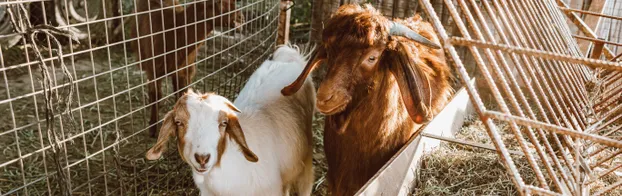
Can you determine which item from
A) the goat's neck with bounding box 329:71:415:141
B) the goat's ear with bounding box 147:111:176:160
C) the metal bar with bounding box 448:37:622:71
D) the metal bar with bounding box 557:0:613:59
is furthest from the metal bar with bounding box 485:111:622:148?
the metal bar with bounding box 557:0:613:59

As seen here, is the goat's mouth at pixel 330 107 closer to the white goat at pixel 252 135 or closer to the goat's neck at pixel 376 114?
the goat's neck at pixel 376 114

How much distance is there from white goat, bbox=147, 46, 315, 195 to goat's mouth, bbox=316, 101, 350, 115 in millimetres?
524

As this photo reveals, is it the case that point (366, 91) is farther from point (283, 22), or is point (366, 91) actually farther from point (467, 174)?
point (283, 22)

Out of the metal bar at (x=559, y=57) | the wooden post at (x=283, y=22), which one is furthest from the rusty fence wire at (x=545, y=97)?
the wooden post at (x=283, y=22)

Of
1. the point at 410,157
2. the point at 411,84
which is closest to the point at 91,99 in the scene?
the point at 410,157

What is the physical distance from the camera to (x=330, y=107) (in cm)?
259

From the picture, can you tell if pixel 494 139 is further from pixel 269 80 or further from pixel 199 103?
pixel 269 80

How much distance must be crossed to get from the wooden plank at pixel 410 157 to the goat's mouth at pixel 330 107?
398 millimetres

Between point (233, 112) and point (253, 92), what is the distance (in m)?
0.78

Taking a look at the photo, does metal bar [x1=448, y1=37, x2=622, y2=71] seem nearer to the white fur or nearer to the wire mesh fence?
the white fur

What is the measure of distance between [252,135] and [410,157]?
3.38 feet

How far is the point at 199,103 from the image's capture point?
2727mm

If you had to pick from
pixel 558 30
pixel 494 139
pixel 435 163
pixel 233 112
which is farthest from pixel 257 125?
pixel 558 30

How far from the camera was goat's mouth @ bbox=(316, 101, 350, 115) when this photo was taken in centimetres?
256
